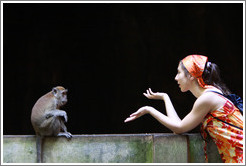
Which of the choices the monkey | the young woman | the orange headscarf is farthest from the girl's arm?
the monkey

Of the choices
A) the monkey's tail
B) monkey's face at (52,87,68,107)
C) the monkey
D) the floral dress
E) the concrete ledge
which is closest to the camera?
the floral dress

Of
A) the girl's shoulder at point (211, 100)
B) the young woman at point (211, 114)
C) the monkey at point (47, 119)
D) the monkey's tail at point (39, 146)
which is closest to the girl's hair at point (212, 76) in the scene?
the young woman at point (211, 114)

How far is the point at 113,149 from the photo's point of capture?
3.43 metres

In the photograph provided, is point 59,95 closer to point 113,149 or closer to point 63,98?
point 63,98

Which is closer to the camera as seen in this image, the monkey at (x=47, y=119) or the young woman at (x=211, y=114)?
the young woman at (x=211, y=114)

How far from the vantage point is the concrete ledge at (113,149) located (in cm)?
331

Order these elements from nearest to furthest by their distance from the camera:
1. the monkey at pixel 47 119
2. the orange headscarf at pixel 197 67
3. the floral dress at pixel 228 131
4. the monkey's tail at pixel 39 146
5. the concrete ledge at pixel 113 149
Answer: the floral dress at pixel 228 131 < the orange headscarf at pixel 197 67 < the concrete ledge at pixel 113 149 < the monkey's tail at pixel 39 146 < the monkey at pixel 47 119

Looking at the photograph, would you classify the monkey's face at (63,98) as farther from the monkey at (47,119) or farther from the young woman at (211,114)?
the young woman at (211,114)

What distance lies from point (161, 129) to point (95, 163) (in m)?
5.81

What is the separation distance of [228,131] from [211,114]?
0.23 meters

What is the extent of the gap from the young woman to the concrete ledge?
26 cm

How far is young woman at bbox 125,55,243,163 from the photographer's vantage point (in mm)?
2881

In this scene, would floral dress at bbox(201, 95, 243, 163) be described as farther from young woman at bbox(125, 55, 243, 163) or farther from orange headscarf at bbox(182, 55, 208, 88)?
Answer: orange headscarf at bbox(182, 55, 208, 88)

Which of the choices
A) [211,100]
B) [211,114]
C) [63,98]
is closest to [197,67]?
[211,100]
